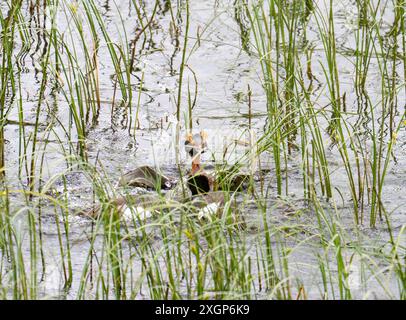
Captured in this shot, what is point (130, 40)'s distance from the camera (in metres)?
6.99

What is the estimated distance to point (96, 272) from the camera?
4098 millimetres

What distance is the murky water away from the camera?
447 centimetres

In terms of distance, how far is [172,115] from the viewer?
5930mm

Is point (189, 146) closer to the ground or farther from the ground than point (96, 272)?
farther from the ground

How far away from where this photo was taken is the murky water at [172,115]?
4.47 m

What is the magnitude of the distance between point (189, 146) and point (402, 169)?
3.96 ft

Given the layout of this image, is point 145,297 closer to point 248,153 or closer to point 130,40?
point 248,153
